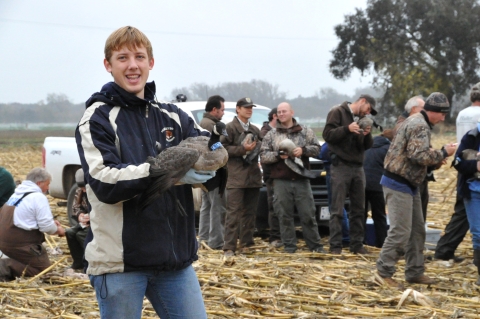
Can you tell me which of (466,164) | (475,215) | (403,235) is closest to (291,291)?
(403,235)

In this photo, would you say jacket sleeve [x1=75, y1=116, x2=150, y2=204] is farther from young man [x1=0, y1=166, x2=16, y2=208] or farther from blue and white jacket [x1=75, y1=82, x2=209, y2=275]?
young man [x1=0, y1=166, x2=16, y2=208]

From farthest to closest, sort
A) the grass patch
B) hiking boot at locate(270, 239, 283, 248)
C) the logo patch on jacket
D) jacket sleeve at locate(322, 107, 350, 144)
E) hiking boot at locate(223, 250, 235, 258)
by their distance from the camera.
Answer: the grass patch, hiking boot at locate(270, 239, 283, 248), jacket sleeve at locate(322, 107, 350, 144), hiking boot at locate(223, 250, 235, 258), the logo patch on jacket

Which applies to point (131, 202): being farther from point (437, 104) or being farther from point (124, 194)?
point (437, 104)

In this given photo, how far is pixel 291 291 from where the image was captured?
7.32 m

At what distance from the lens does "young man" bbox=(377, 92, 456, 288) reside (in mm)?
7648

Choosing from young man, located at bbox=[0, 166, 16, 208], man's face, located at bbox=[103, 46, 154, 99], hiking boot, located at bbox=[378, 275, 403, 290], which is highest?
Result: man's face, located at bbox=[103, 46, 154, 99]

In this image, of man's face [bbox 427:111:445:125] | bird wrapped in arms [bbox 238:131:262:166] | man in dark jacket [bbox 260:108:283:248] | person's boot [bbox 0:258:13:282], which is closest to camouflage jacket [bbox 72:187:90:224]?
person's boot [bbox 0:258:13:282]

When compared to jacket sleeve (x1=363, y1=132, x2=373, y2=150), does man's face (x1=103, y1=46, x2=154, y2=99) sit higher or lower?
higher

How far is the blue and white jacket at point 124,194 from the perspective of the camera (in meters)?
3.38

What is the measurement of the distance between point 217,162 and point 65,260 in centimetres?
607

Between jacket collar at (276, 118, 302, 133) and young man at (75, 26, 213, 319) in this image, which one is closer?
young man at (75, 26, 213, 319)

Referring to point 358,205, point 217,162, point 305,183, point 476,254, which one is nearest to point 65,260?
point 305,183

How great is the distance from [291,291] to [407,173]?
183 centimetres

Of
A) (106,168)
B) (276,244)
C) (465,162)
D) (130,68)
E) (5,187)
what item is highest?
(130,68)
